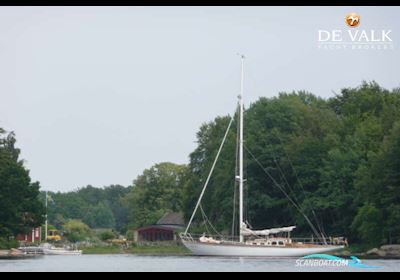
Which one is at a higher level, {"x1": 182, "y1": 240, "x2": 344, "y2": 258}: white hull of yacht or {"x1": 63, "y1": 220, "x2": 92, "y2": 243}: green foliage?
{"x1": 63, "y1": 220, "x2": 92, "y2": 243}: green foliage

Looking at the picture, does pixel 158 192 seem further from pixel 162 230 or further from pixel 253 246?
pixel 253 246

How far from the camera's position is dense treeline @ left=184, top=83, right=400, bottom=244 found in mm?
61250

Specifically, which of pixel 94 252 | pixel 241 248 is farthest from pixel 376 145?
pixel 94 252

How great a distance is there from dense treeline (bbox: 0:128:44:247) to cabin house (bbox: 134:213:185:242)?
105 ft

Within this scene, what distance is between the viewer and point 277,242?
6250cm

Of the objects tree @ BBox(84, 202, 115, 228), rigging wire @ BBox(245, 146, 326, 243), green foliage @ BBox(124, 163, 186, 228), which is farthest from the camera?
tree @ BBox(84, 202, 115, 228)

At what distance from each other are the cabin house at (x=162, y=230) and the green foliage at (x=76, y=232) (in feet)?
17.4

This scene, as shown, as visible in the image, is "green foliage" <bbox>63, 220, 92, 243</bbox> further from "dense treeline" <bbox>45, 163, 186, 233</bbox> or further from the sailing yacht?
the sailing yacht

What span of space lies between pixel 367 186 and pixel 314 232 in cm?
677

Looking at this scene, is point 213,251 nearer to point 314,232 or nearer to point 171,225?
point 314,232

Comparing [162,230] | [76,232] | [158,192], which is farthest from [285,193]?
[158,192]

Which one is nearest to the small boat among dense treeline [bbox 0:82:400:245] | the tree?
dense treeline [bbox 0:82:400:245]

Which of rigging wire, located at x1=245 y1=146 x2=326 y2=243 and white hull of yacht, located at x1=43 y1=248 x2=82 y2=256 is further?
white hull of yacht, located at x1=43 y1=248 x2=82 y2=256

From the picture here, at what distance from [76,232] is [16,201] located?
37802 mm
